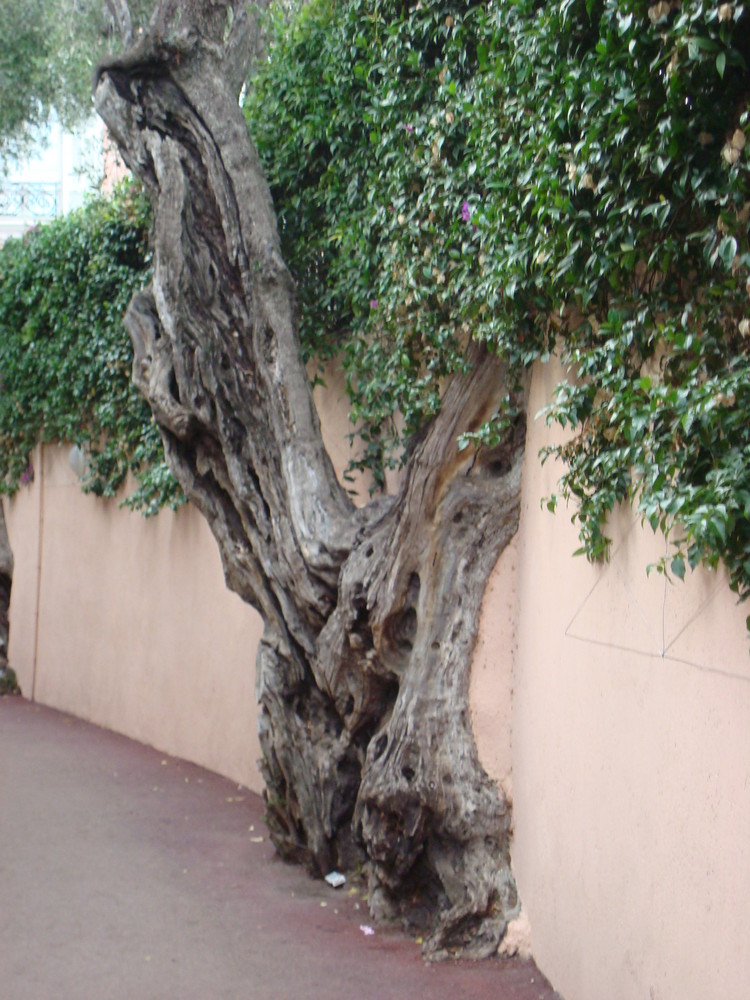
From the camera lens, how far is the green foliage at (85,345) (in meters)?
10.6

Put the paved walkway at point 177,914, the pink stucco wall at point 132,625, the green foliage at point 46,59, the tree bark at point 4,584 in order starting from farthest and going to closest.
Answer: the tree bark at point 4,584 → the green foliage at point 46,59 → the pink stucco wall at point 132,625 → the paved walkway at point 177,914

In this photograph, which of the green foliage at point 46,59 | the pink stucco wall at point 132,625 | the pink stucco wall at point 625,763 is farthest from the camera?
the green foliage at point 46,59

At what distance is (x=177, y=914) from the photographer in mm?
5996

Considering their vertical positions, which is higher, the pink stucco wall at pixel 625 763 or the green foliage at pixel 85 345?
the green foliage at pixel 85 345

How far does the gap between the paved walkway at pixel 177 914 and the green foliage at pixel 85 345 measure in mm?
2929

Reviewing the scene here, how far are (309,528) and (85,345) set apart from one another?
602cm

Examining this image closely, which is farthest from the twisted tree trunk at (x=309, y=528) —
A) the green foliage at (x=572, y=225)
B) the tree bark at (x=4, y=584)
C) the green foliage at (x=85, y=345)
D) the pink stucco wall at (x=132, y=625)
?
the tree bark at (x=4, y=584)

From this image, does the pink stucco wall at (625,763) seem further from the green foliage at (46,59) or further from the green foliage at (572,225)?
the green foliage at (46,59)

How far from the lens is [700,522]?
2.88 meters

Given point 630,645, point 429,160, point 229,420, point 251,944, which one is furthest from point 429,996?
point 429,160

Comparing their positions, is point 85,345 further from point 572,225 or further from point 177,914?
point 572,225

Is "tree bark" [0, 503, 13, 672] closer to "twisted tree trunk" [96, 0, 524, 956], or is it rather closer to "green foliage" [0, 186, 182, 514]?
"green foliage" [0, 186, 182, 514]

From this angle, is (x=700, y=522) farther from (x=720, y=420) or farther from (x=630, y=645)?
(x=630, y=645)

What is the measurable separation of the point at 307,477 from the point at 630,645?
299 centimetres
